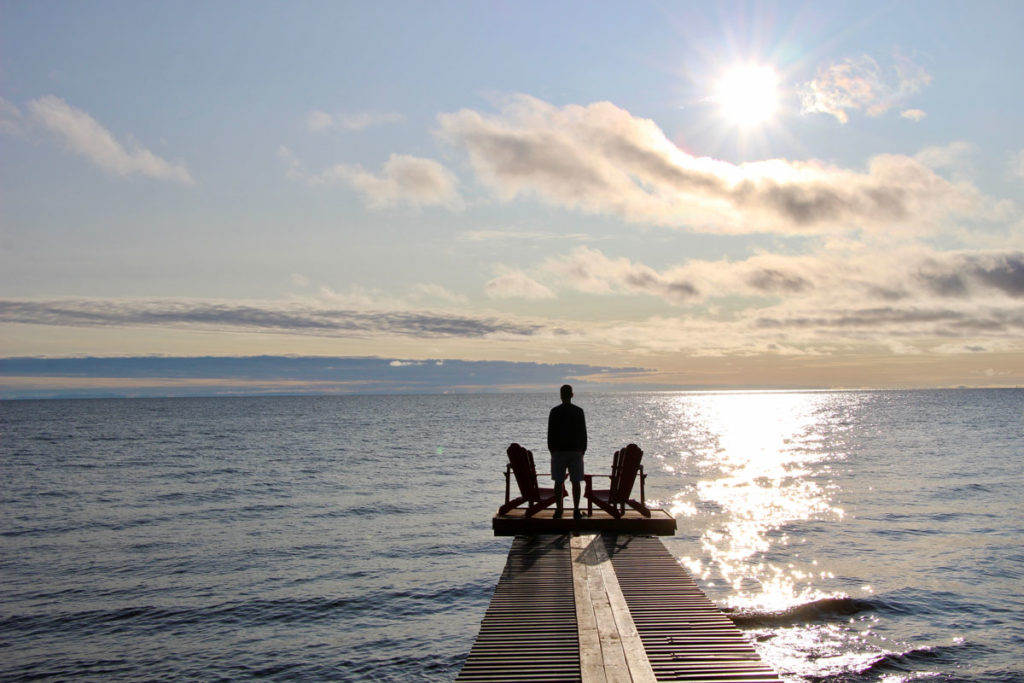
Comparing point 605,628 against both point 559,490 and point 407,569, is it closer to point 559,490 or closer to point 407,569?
point 559,490

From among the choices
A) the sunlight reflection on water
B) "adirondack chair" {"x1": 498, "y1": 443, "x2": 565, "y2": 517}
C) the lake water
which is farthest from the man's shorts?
the sunlight reflection on water

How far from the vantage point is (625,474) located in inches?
592

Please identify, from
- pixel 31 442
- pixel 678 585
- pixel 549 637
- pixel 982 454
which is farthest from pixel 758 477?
pixel 31 442

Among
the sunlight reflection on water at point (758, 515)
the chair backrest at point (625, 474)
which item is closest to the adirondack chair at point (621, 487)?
the chair backrest at point (625, 474)

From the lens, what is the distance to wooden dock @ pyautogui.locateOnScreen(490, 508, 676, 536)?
14.8 meters

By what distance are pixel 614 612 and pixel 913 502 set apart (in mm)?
28663

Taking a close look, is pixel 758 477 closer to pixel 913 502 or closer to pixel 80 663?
pixel 913 502

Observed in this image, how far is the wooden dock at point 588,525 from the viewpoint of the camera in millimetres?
14828

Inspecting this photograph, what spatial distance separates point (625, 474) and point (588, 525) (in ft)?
4.27

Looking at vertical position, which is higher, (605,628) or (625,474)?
(625,474)

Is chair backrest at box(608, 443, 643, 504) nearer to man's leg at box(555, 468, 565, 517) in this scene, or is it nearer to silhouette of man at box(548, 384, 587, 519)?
silhouette of man at box(548, 384, 587, 519)

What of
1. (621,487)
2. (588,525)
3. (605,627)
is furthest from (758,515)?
(605,627)

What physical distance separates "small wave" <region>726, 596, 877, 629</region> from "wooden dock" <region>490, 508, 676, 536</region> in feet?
10.3

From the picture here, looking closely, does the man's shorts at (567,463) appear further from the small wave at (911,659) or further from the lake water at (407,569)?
the small wave at (911,659)
